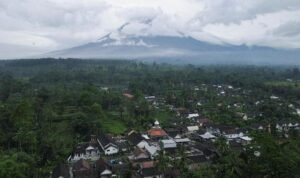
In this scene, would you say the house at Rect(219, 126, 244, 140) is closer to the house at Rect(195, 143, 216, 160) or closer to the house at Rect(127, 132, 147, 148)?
the house at Rect(195, 143, 216, 160)

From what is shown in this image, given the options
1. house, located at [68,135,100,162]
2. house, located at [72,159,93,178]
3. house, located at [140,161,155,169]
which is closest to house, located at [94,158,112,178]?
house, located at [72,159,93,178]

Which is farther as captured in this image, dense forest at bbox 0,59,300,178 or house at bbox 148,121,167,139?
house at bbox 148,121,167,139

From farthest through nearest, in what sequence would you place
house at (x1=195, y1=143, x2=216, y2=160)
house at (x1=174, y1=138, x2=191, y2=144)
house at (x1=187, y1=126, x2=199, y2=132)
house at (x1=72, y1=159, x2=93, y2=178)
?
1. house at (x1=187, y1=126, x2=199, y2=132)
2. house at (x1=174, y1=138, x2=191, y2=144)
3. house at (x1=195, y1=143, x2=216, y2=160)
4. house at (x1=72, y1=159, x2=93, y2=178)

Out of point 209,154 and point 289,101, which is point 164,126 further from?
point 289,101

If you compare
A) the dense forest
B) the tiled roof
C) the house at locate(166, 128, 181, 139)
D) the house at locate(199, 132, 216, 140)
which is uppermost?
the dense forest

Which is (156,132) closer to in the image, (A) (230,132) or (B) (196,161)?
(A) (230,132)

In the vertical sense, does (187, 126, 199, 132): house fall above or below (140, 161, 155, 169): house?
below

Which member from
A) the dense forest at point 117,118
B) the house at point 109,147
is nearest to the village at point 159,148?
the house at point 109,147

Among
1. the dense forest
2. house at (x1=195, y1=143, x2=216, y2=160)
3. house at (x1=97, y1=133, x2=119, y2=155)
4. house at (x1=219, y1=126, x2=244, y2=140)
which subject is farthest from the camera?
house at (x1=219, y1=126, x2=244, y2=140)
